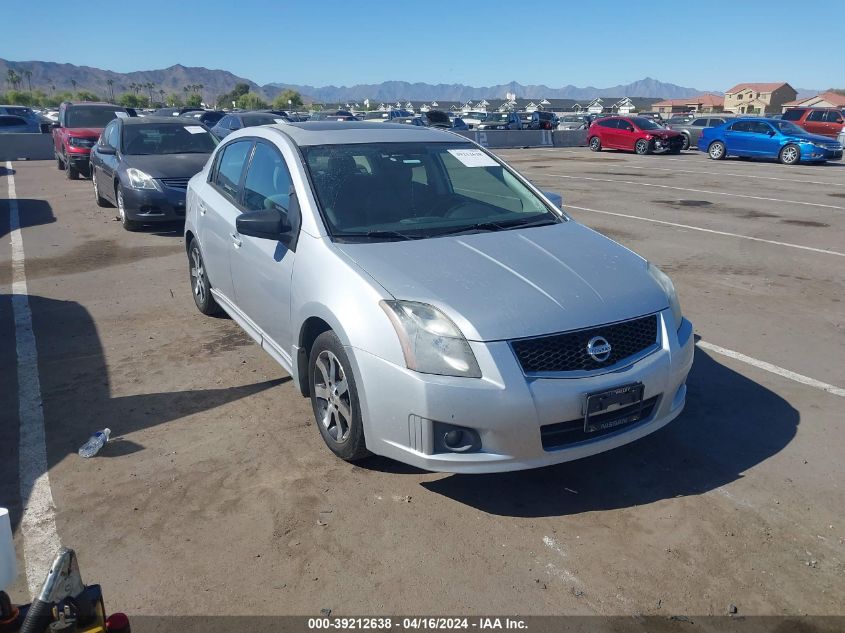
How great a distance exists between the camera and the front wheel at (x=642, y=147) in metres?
27.5

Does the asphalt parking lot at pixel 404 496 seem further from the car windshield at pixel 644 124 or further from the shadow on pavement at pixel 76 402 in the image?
the car windshield at pixel 644 124

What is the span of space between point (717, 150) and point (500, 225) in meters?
23.5

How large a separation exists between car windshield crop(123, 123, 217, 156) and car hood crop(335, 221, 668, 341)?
8.30 meters

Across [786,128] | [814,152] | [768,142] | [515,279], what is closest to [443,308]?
[515,279]

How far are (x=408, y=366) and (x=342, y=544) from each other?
2.83 feet

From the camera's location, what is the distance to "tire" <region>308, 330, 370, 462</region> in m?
3.54

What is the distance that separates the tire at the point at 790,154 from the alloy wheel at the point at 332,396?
77.0 ft

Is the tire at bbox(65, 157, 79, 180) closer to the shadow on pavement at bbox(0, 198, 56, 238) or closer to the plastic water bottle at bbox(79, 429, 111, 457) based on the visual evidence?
the shadow on pavement at bbox(0, 198, 56, 238)

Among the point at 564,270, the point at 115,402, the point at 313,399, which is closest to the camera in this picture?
the point at 564,270

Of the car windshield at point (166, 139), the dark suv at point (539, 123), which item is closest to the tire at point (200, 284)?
the car windshield at point (166, 139)

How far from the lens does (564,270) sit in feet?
12.3

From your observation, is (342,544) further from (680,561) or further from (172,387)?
(172,387)

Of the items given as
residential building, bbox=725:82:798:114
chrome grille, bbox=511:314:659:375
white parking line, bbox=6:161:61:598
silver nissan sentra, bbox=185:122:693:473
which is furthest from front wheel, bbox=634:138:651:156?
residential building, bbox=725:82:798:114

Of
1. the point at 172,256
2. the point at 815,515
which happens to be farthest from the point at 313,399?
the point at 172,256
